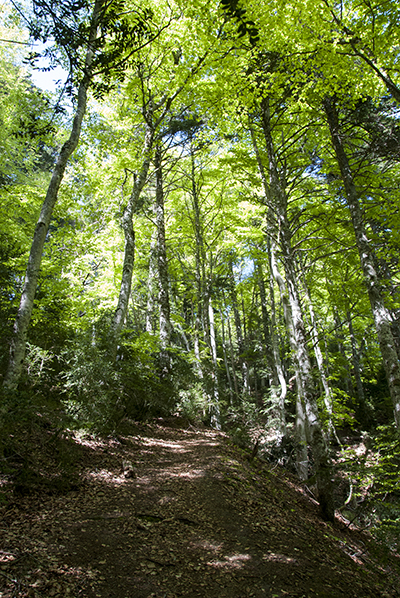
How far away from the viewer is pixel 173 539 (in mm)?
3043

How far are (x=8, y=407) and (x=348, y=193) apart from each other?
7.46 m

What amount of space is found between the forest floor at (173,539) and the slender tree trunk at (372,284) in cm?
253

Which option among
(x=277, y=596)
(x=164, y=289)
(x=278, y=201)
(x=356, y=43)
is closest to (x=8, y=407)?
(x=277, y=596)

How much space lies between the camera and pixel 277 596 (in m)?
2.46

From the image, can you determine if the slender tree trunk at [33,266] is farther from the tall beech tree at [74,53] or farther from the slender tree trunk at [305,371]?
the slender tree trunk at [305,371]

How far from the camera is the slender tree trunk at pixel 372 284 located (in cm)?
557

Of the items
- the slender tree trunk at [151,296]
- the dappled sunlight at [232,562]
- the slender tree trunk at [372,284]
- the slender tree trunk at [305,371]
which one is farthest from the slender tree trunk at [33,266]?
the slender tree trunk at [151,296]

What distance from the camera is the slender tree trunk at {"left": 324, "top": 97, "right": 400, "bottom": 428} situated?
5574 mm

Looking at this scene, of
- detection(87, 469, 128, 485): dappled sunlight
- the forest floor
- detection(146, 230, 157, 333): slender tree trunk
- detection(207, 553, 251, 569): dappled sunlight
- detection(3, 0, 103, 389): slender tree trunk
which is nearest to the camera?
the forest floor

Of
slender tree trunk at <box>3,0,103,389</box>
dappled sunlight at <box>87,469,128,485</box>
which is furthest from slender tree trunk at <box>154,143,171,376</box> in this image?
dappled sunlight at <box>87,469,128,485</box>

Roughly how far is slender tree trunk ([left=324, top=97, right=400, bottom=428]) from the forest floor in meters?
2.53

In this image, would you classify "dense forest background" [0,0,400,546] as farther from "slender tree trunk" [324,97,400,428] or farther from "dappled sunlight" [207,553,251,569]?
"dappled sunlight" [207,553,251,569]

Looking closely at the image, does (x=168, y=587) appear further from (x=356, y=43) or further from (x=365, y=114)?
(x=365, y=114)

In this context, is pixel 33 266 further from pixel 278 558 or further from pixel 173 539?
pixel 278 558
